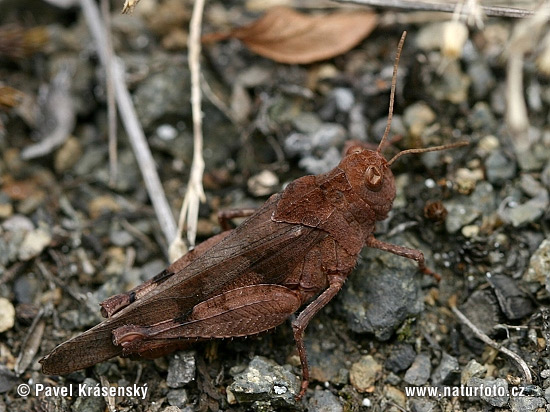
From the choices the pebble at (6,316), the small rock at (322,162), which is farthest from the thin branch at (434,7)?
the pebble at (6,316)

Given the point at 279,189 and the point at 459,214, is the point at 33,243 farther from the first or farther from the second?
the point at 459,214

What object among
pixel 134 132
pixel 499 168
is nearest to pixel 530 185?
pixel 499 168

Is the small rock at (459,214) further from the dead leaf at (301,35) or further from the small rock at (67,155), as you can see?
the small rock at (67,155)

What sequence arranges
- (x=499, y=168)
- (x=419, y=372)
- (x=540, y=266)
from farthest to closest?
1. (x=499, y=168)
2. (x=540, y=266)
3. (x=419, y=372)

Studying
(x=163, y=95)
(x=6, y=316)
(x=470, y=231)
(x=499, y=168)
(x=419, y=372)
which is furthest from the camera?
(x=163, y=95)

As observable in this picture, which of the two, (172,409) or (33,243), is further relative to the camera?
(33,243)

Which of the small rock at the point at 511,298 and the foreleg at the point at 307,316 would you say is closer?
the foreleg at the point at 307,316

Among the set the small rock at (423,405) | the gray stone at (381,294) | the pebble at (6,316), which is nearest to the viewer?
the small rock at (423,405)

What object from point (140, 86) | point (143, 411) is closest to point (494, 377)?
point (143, 411)
